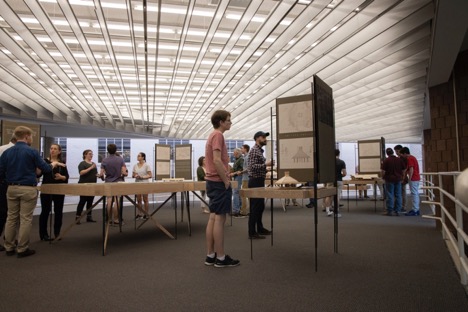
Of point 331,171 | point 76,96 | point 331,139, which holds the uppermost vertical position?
point 76,96

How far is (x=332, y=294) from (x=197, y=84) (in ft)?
21.5

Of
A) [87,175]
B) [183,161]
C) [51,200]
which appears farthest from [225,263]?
[183,161]

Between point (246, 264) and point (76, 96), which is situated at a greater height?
point (76, 96)

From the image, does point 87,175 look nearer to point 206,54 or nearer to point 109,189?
point 109,189

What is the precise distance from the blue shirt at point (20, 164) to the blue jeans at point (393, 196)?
258 inches

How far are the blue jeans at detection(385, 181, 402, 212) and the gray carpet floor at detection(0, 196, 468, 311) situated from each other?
255cm

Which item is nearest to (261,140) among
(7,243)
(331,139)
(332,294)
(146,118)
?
(331,139)

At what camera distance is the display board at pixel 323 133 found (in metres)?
3.08

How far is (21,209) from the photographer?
367cm

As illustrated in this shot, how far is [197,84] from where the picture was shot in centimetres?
812

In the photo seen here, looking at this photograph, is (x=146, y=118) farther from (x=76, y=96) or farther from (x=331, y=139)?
(x=331, y=139)

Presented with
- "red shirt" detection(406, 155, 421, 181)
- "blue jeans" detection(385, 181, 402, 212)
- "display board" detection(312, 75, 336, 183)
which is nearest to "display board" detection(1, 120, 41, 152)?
"display board" detection(312, 75, 336, 183)

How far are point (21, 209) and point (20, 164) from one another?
50cm

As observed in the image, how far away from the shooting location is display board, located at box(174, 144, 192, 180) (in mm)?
8875
